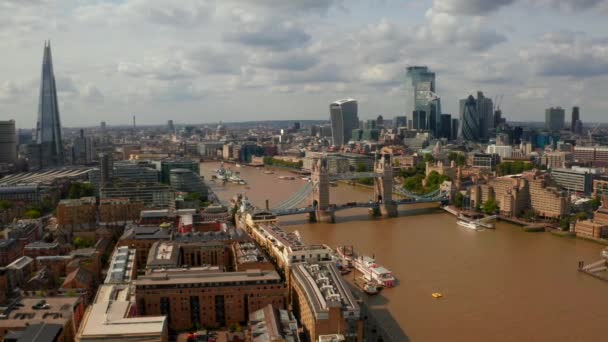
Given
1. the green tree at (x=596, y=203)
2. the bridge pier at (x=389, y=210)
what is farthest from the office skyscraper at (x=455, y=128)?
the bridge pier at (x=389, y=210)

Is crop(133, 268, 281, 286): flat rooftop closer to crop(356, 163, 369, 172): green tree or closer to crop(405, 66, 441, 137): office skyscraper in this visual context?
crop(356, 163, 369, 172): green tree

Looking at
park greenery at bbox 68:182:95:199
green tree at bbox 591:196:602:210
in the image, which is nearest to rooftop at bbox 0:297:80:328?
park greenery at bbox 68:182:95:199

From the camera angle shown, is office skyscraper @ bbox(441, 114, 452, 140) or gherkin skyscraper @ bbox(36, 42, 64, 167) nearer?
gherkin skyscraper @ bbox(36, 42, 64, 167)

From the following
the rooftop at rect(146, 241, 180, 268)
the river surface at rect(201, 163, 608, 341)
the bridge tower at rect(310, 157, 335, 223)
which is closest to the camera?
the river surface at rect(201, 163, 608, 341)

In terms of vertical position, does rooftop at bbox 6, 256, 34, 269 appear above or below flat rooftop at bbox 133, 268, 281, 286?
below

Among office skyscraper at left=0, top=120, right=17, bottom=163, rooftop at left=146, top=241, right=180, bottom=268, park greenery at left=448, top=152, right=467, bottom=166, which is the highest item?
office skyscraper at left=0, top=120, right=17, bottom=163

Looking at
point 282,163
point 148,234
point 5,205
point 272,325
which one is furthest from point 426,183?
point 272,325

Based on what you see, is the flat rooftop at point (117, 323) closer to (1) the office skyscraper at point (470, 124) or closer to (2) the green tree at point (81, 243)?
(2) the green tree at point (81, 243)
